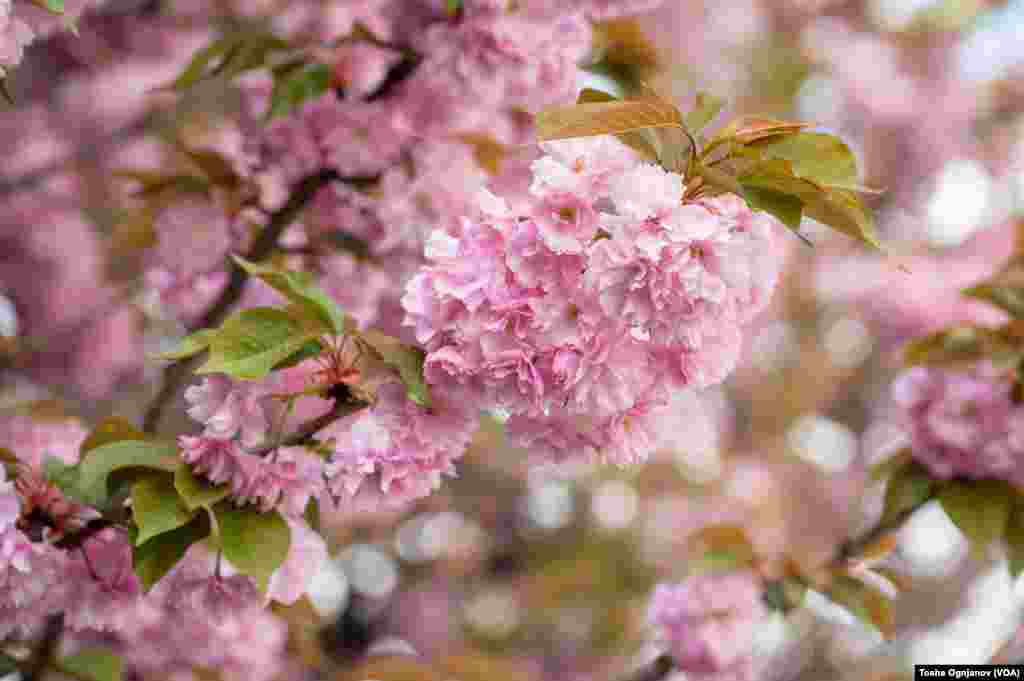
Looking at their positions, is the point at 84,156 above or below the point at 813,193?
below

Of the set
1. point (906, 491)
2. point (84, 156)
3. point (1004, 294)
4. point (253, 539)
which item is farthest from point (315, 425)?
point (84, 156)

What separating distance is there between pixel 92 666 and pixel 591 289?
0.77 metres

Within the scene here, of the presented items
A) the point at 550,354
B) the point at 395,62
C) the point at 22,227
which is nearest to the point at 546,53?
the point at 395,62

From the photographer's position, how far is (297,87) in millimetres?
1494

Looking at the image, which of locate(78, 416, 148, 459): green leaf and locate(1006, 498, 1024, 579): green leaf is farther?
locate(1006, 498, 1024, 579): green leaf

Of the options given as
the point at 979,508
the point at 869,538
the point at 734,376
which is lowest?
the point at 734,376

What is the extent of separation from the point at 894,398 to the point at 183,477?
1.09 metres

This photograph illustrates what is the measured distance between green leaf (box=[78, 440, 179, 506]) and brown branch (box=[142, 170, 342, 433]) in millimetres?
487

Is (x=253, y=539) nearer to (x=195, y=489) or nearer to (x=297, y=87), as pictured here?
(x=195, y=489)

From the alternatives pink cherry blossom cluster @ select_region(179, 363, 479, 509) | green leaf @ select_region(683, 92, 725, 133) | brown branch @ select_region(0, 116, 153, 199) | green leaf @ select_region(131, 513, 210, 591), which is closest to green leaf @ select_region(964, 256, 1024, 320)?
green leaf @ select_region(683, 92, 725, 133)

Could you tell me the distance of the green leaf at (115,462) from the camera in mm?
1016

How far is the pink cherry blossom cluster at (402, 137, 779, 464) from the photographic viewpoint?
89 centimetres

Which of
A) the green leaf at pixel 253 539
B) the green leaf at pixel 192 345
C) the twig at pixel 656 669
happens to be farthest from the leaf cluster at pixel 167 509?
the twig at pixel 656 669

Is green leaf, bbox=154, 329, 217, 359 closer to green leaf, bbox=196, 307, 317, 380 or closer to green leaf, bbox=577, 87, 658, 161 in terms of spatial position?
green leaf, bbox=196, 307, 317, 380
